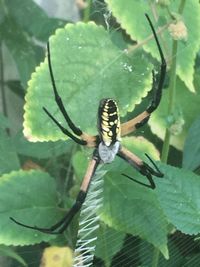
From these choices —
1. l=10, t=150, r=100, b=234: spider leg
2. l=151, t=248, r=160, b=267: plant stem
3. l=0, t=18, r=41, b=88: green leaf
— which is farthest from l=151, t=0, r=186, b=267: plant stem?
l=0, t=18, r=41, b=88: green leaf

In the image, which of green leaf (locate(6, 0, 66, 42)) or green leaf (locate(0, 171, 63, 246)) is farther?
green leaf (locate(6, 0, 66, 42))

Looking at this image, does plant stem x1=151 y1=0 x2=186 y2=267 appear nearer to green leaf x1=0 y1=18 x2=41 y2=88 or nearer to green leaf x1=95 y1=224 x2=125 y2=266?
green leaf x1=95 y1=224 x2=125 y2=266

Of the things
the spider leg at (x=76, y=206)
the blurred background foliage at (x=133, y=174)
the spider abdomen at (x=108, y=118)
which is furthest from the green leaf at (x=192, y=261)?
the spider abdomen at (x=108, y=118)

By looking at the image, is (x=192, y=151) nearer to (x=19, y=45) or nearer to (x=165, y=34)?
(x=165, y=34)

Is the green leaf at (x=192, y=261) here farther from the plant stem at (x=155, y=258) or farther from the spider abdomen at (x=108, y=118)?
the spider abdomen at (x=108, y=118)

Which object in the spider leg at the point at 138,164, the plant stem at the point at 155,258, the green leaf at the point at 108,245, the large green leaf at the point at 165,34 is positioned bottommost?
the green leaf at the point at 108,245

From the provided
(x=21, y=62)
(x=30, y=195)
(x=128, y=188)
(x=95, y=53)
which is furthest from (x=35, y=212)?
(x=21, y=62)
